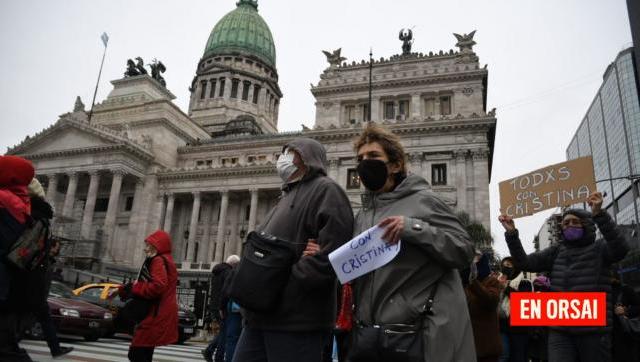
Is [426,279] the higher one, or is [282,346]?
[426,279]

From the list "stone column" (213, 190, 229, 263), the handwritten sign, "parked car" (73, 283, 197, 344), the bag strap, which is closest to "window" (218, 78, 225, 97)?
"stone column" (213, 190, 229, 263)

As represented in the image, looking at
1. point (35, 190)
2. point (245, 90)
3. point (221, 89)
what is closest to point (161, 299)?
point (35, 190)

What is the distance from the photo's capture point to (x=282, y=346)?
9.89 feet

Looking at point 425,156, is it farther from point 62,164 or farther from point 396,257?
point 62,164

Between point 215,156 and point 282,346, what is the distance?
141 feet

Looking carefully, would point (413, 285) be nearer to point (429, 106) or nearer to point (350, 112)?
point (429, 106)

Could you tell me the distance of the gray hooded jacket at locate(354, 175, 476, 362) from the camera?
2500mm

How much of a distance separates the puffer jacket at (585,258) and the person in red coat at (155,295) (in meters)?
3.92

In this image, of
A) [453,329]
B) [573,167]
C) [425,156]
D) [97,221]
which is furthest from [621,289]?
[97,221]

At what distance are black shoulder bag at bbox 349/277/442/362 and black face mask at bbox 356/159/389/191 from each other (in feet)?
2.66

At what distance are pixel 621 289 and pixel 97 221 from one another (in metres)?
42.9

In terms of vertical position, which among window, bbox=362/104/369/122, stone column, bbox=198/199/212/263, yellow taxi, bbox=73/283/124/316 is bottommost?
yellow taxi, bbox=73/283/124/316

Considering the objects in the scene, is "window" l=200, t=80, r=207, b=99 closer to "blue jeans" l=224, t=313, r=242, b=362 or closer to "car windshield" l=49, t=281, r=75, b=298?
"car windshield" l=49, t=281, r=75, b=298

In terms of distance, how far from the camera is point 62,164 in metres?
41.7
